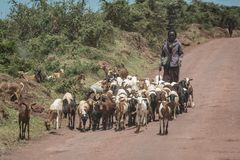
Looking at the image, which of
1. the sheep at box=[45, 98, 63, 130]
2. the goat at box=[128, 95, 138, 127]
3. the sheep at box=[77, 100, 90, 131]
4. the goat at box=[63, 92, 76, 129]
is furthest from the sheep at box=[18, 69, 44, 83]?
the goat at box=[128, 95, 138, 127]

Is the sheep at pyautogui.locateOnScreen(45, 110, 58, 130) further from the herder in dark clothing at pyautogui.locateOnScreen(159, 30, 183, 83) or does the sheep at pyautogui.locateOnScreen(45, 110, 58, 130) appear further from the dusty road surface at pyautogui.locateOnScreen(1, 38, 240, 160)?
the herder in dark clothing at pyautogui.locateOnScreen(159, 30, 183, 83)

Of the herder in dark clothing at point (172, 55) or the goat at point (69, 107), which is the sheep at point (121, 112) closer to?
the goat at point (69, 107)

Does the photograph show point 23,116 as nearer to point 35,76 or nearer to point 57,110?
point 57,110

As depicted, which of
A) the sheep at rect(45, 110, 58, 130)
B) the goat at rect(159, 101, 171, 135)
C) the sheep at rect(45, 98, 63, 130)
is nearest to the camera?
the goat at rect(159, 101, 171, 135)

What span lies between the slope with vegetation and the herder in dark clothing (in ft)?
11.7

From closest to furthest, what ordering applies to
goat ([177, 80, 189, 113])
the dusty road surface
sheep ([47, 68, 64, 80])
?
the dusty road surface, goat ([177, 80, 189, 113]), sheep ([47, 68, 64, 80])

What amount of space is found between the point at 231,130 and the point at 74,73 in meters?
10.9

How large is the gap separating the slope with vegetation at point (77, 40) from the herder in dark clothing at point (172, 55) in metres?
3.58

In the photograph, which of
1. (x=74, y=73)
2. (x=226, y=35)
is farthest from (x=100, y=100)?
(x=226, y=35)

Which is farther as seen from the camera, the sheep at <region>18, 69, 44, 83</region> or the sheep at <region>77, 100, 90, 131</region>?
the sheep at <region>18, 69, 44, 83</region>

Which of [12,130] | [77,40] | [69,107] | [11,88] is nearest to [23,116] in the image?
[12,130]

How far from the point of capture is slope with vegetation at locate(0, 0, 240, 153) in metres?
21.7

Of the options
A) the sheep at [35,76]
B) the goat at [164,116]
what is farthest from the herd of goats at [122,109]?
the sheep at [35,76]

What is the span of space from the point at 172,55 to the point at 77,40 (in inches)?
415
